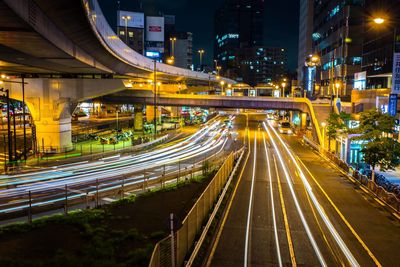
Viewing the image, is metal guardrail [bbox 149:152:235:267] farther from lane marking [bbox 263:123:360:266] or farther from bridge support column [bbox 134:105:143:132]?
bridge support column [bbox 134:105:143:132]

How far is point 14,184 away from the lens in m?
24.2

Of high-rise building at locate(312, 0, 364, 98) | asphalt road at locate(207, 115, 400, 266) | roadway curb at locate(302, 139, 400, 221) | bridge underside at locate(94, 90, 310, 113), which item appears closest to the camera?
asphalt road at locate(207, 115, 400, 266)

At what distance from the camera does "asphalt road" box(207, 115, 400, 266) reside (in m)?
13.2

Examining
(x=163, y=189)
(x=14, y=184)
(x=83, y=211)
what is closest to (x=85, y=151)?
(x=14, y=184)

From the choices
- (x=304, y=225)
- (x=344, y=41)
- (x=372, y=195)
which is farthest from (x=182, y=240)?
(x=344, y=41)

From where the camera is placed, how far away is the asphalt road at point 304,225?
13195 mm

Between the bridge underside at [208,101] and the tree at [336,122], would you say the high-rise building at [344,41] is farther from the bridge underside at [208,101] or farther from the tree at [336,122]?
the tree at [336,122]

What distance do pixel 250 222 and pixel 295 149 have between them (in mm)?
31815

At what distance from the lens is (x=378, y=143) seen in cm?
2331

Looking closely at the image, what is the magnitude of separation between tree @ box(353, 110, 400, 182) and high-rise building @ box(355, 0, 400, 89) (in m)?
22.9

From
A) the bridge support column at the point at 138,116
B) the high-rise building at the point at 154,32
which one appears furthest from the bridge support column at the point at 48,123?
the high-rise building at the point at 154,32

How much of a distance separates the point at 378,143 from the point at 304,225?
970 centimetres

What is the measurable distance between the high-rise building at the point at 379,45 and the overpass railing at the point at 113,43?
27.9 meters

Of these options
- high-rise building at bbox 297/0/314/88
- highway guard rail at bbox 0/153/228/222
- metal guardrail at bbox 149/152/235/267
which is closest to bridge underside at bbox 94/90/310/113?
highway guard rail at bbox 0/153/228/222
